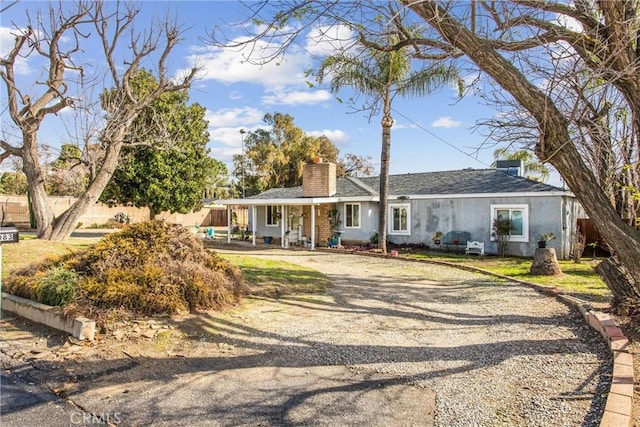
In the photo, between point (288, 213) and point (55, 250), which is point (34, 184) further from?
point (288, 213)

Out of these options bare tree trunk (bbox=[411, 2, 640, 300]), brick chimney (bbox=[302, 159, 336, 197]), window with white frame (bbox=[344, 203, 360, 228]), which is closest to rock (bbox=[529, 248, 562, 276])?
bare tree trunk (bbox=[411, 2, 640, 300])

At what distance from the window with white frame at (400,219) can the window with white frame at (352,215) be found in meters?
1.66

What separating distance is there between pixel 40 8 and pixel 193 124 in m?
12.7

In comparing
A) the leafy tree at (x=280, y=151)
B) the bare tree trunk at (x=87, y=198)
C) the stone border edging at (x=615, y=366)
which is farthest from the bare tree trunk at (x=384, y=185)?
the leafy tree at (x=280, y=151)

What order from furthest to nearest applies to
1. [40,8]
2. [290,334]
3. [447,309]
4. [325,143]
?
[325,143] < [40,8] < [447,309] < [290,334]

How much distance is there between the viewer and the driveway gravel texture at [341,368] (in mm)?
3742

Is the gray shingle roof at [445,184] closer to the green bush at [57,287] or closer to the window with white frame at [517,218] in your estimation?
the window with white frame at [517,218]

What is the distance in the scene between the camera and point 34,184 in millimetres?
14195

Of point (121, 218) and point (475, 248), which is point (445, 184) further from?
point (121, 218)

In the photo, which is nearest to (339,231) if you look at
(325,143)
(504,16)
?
(504,16)

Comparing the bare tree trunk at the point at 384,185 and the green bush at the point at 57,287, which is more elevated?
the bare tree trunk at the point at 384,185

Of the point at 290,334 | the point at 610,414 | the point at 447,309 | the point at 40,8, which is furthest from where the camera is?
the point at 40,8

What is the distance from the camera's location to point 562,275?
39.5 feet

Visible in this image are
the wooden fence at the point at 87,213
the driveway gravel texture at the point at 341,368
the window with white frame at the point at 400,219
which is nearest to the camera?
the driveway gravel texture at the point at 341,368
